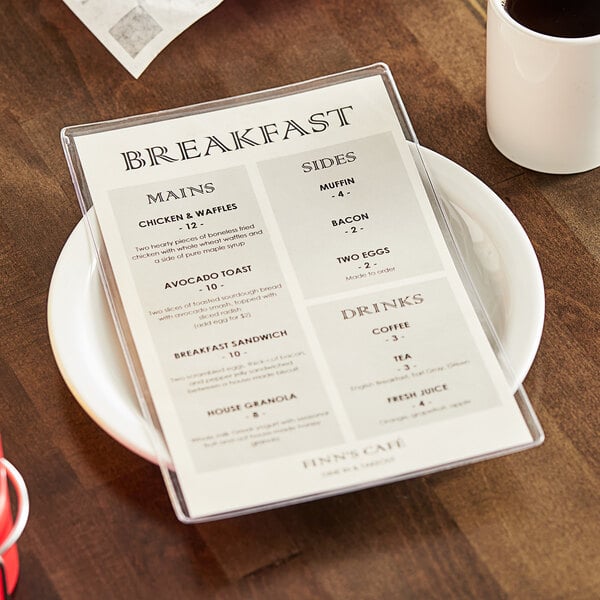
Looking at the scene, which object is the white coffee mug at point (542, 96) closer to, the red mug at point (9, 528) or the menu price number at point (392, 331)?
the menu price number at point (392, 331)

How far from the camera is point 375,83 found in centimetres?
73

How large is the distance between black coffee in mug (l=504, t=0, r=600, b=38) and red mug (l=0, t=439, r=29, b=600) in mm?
448

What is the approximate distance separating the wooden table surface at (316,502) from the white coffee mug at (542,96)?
0.02m

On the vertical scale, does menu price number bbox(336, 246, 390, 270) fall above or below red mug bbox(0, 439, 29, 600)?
below

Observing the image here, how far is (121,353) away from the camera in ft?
2.02

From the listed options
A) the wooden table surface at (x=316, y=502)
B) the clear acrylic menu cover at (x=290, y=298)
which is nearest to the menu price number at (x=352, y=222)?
the clear acrylic menu cover at (x=290, y=298)

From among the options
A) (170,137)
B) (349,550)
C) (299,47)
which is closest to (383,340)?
(349,550)

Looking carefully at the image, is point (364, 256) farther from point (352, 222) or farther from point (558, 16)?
point (558, 16)

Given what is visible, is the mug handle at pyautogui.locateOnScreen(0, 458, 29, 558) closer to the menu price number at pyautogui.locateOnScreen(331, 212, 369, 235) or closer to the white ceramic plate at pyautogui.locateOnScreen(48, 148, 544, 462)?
the white ceramic plate at pyautogui.locateOnScreen(48, 148, 544, 462)

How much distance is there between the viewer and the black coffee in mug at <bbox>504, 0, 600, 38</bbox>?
0.67m

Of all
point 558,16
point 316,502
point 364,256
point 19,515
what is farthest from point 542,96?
point 19,515

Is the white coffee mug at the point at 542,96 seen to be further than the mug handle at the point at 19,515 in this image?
Yes

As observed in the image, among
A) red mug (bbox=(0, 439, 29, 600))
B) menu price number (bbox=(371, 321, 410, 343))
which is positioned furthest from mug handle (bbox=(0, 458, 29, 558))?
menu price number (bbox=(371, 321, 410, 343))

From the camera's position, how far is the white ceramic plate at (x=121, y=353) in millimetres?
577
